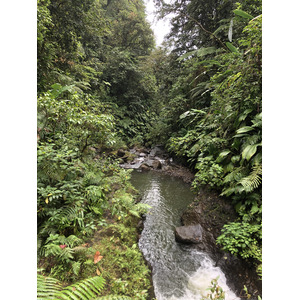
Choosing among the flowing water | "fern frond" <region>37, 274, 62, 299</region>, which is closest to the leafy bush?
the flowing water

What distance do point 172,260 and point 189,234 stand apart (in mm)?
626

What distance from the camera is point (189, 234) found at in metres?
3.32

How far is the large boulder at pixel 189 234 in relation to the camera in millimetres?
3223

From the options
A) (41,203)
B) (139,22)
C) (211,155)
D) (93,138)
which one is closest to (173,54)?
(139,22)

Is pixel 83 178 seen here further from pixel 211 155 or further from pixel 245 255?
pixel 211 155

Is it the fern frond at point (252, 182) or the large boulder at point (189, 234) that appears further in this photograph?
the large boulder at point (189, 234)

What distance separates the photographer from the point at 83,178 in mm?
3121

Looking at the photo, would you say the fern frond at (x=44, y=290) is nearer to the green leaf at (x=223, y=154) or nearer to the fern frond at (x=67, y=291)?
the fern frond at (x=67, y=291)

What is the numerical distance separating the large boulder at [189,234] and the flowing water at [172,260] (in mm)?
123

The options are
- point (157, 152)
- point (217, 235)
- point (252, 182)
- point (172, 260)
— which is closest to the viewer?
point (252, 182)

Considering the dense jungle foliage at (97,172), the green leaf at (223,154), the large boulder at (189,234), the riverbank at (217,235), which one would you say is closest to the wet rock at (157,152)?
the dense jungle foliage at (97,172)

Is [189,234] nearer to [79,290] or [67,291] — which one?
[79,290]

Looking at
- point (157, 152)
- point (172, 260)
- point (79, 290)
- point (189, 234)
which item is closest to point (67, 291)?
point (79, 290)

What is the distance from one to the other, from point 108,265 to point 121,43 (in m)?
15.8
